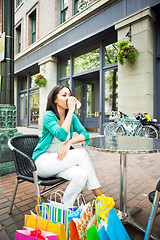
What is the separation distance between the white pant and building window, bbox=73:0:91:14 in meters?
8.90

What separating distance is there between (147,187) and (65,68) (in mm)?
8647

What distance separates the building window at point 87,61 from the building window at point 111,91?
1.03 m

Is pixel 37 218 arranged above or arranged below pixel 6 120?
below

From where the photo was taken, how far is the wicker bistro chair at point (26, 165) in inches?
61.9

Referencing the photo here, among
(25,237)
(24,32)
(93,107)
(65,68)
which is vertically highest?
(24,32)

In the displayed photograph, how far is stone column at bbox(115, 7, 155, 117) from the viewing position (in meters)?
5.77

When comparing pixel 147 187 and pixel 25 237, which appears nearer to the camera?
pixel 25 237

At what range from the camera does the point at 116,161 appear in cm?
402

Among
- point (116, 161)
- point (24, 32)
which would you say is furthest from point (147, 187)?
point (24, 32)

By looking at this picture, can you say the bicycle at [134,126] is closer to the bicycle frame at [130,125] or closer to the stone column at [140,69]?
the bicycle frame at [130,125]

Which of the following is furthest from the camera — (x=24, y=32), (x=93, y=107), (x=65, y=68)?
(x=24, y=32)

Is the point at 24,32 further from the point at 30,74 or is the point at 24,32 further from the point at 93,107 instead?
the point at 93,107

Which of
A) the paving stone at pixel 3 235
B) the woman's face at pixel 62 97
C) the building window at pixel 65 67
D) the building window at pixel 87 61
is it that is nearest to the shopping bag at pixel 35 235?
the paving stone at pixel 3 235

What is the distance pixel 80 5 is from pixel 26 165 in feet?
30.4
